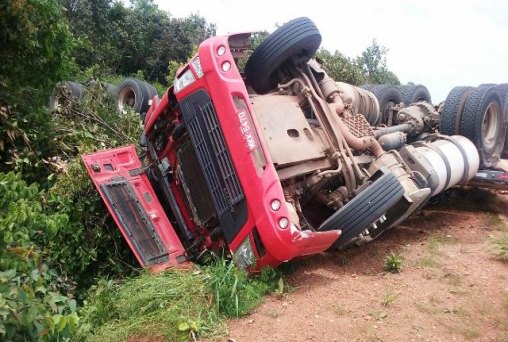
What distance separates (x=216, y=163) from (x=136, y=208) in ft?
3.22

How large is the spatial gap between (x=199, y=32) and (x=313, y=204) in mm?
19647

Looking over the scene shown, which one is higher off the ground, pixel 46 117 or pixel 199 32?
pixel 199 32

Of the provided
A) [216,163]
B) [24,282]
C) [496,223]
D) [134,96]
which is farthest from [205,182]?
[134,96]

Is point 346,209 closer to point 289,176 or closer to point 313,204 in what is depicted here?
point 289,176

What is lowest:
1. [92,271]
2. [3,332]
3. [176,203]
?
[92,271]

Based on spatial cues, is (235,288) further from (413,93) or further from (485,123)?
(413,93)

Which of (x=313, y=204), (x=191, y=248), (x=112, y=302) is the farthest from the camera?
(x=313, y=204)

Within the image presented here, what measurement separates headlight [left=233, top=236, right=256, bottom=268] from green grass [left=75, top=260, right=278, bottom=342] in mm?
104

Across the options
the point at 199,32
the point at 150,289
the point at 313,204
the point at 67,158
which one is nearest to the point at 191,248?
the point at 150,289

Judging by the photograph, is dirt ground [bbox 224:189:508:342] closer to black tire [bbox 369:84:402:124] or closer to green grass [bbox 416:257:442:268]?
green grass [bbox 416:257:442:268]

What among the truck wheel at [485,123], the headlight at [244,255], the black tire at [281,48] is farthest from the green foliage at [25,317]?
the truck wheel at [485,123]

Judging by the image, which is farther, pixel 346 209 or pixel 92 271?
pixel 92 271

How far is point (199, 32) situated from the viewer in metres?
23.3

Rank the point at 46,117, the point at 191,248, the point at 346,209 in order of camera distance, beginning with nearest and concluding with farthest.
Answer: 1. the point at 346,209
2. the point at 191,248
3. the point at 46,117
